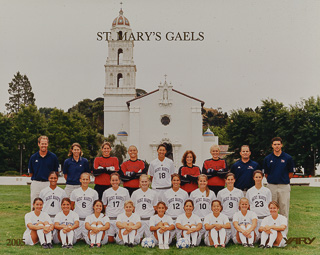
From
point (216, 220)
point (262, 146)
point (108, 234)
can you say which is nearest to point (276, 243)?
Result: point (216, 220)

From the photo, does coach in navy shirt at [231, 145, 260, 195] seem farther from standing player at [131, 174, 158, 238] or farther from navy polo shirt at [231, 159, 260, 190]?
standing player at [131, 174, 158, 238]

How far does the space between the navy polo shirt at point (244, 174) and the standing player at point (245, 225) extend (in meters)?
0.62

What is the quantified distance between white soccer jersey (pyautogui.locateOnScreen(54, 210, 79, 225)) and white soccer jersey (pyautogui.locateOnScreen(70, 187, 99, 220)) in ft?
0.75

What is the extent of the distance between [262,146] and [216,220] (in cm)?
3464

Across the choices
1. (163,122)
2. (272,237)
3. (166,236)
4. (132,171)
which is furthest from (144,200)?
(163,122)

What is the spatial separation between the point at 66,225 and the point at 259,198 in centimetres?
374

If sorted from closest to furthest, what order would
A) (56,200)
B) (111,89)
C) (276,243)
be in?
(276,243) → (56,200) → (111,89)

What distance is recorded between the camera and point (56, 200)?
27.1ft

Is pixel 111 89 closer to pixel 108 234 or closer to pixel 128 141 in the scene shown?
pixel 128 141

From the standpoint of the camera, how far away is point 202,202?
8242mm

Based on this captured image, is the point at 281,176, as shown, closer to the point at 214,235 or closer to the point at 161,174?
the point at 214,235

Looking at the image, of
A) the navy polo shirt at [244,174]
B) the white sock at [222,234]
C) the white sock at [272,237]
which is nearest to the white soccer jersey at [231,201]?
the navy polo shirt at [244,174]

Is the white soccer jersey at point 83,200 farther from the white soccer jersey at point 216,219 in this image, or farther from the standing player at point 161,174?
the white soccer jersey at point 216,219

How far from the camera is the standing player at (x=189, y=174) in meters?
8.64
